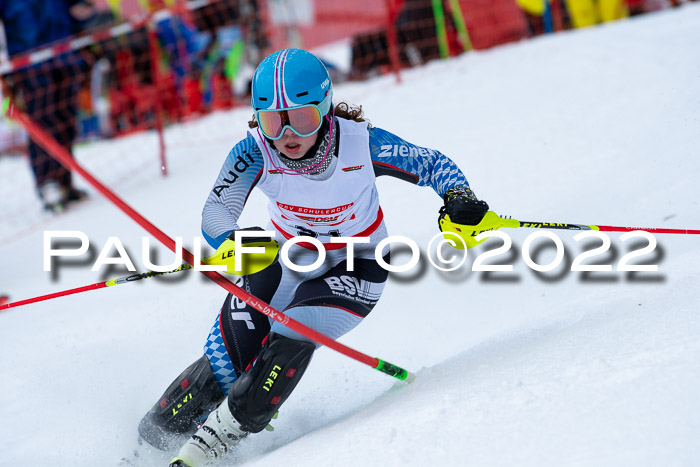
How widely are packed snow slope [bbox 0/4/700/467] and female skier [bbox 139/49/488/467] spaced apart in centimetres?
26

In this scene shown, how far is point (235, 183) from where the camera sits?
116 inches

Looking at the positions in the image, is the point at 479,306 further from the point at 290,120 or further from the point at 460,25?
the point at 460,25

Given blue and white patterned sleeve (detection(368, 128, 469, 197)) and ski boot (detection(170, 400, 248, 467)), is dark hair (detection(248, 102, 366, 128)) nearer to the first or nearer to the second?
blue and white patterned sleeve (detection(368, 128, 469, 197))

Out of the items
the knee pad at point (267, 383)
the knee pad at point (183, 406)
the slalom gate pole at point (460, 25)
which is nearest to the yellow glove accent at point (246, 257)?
the knee pad at point (267, 383)

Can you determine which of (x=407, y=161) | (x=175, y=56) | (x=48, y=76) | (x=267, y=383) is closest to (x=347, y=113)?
(x=407, y=161)

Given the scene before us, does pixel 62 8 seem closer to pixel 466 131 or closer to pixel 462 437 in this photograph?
pixel 466 131

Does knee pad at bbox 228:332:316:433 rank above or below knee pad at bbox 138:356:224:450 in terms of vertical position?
above

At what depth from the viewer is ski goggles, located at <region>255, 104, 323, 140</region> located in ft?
9.03

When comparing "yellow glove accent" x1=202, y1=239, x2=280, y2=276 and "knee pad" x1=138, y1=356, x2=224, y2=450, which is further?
"knee pad" x1=138, y1=356, x2=224, y2=450

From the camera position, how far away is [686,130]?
530 centimetres

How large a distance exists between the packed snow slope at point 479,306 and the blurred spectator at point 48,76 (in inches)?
17.9

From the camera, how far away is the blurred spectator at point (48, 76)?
6.53 meters

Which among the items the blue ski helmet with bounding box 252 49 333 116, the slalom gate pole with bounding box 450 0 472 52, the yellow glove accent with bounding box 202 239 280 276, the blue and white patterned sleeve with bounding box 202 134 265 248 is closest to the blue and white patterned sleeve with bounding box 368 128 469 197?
the blue ski helmet with bounding box 252 49 333 116

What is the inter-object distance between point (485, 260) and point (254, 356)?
6.98ft
